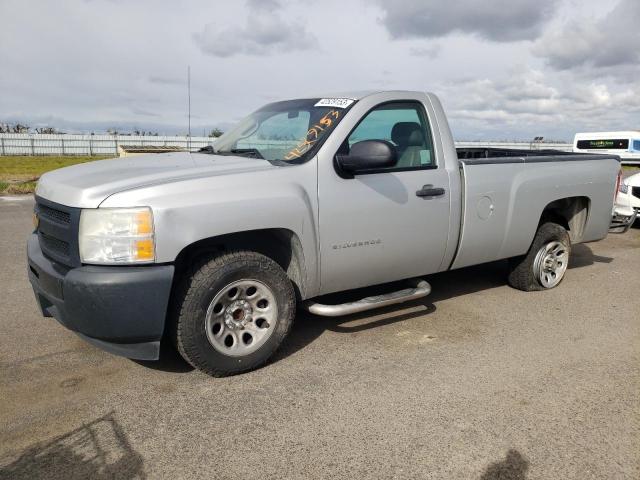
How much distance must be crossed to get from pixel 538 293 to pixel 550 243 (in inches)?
20.9

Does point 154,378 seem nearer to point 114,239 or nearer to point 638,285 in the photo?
point 114,239

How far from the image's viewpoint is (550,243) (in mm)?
5453

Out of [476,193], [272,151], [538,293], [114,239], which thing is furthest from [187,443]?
[538,293]

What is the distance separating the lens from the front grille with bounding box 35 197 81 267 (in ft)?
10.1

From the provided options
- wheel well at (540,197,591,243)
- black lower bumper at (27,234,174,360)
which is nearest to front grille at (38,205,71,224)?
black lower bumper at (27,234,174,360)

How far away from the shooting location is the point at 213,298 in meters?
3.30

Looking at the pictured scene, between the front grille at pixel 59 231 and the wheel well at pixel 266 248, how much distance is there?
60 centimetres

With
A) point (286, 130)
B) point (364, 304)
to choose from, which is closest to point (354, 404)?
point (364, 304)

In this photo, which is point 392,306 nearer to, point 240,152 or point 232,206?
point 240,152

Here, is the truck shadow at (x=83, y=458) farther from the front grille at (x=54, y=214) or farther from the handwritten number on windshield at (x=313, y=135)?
the handwritten number on windshield at (x=313, y=135)

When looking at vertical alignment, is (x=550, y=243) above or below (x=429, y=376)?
above

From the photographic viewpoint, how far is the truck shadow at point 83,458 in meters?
2.46

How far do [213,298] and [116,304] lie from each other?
22.6 inches

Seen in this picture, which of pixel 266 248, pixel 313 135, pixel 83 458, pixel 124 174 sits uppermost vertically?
pixel 313 135
